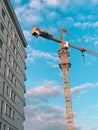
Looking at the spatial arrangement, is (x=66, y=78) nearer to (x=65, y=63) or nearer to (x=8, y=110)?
(x=65, y=63)

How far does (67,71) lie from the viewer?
77438 mm

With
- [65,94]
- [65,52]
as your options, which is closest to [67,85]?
[65,94]

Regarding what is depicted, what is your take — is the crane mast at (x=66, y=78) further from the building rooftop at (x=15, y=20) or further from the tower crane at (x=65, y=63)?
the building rooftop at (x=15, y=20)

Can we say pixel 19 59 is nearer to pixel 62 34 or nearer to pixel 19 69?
pixel 19 69

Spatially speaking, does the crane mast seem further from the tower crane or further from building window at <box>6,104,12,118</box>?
building window at <box>6,104,12,118</box>

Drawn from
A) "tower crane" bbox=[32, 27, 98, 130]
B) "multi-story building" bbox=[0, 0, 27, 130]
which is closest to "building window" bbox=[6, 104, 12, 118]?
"multi-story building" bbox=[0, 0, 27, 130]

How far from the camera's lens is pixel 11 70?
208 ft

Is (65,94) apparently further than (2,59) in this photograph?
Yes

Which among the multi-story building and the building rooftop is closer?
the multi-story building

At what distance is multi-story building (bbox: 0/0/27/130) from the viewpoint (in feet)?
184

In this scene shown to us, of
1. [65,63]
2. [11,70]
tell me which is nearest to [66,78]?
[65,63]

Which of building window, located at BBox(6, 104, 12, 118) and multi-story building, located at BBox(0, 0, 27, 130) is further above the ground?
multi-story building, located at BBox(0, 0, 27, 130)

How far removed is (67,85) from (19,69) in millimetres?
15459

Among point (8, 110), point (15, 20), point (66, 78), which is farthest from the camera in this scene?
point (66, 78)
